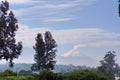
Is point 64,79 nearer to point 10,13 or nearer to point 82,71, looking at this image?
point 82,71

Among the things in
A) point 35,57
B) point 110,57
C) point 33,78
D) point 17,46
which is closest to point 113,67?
point 110,57

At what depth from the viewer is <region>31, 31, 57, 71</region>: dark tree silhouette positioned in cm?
8000

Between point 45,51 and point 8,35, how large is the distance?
15.1 metres

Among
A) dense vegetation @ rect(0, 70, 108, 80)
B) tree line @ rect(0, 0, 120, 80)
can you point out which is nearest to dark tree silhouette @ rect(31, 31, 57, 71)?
tree line @ rect(0, 0, 120, 80)

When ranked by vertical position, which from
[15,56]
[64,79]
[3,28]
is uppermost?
[3,28]

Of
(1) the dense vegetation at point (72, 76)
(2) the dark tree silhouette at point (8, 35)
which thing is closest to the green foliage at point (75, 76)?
(1) the dense vegetation at point (72, 76)

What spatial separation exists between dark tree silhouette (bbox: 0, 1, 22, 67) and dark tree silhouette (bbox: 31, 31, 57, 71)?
13.2 metres

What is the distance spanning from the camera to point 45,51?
80875 mm

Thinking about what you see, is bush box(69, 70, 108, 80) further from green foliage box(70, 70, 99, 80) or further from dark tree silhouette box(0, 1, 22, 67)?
dark tree silhouette box(0, 1, 22, 67)

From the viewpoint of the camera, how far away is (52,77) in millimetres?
36469

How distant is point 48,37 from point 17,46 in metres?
14.2

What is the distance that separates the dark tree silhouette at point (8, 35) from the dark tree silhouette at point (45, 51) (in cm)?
1320

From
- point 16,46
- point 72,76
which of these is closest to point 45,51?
point 16,46

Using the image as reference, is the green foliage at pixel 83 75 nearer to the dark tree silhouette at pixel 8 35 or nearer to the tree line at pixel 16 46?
the tree line at pixel 16 46
